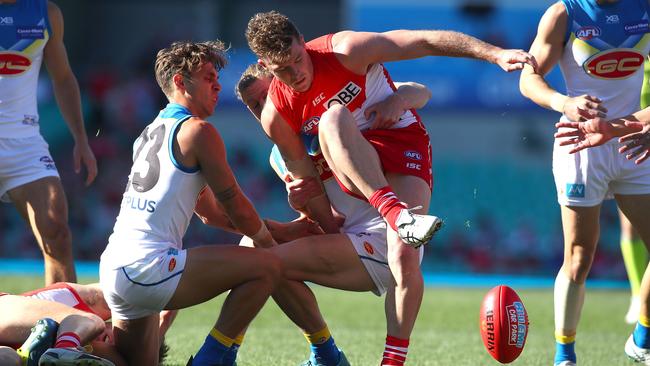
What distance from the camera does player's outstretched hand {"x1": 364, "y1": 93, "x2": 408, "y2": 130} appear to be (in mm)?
5398

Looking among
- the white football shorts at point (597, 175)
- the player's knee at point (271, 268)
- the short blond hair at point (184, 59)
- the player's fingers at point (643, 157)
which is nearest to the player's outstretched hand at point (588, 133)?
the player's fingers at point (643, 157)

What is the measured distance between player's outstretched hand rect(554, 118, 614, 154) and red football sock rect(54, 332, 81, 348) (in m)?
2.76

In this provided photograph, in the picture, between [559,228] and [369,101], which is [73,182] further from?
[369,101]

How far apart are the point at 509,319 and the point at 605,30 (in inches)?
75.2

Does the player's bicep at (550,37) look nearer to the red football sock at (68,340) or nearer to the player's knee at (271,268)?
the player's knee at (271,268)

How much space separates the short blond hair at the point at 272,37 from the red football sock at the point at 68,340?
175 cm

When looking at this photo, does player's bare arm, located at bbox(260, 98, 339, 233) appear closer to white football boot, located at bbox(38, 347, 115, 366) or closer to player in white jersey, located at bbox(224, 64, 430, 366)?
player in white jersey, located at bbox(224, 64, 430, 366)

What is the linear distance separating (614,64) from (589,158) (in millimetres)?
614

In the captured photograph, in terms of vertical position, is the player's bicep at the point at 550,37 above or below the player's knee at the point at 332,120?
above

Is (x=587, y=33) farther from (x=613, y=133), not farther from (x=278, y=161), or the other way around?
(x=278, y=161)

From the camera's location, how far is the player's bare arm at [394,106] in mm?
5406

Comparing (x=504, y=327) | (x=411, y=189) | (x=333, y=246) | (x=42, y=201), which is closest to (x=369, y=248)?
(x=333, y=246)

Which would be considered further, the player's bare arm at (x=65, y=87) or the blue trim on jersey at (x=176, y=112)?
the player's bare arm at (x=65, y=87)

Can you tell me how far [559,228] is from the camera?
18344 millimetres
